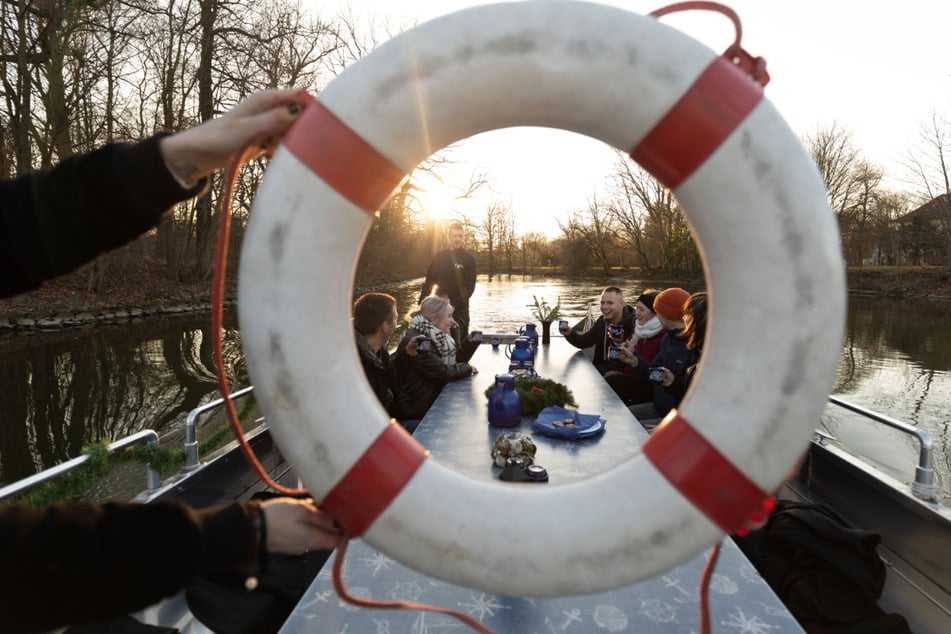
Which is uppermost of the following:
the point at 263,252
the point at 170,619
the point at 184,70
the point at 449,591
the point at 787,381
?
the point at 184,70

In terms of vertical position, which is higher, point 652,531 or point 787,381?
point 787,381

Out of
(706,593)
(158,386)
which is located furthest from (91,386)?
(706,593)

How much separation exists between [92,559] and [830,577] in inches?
66.5

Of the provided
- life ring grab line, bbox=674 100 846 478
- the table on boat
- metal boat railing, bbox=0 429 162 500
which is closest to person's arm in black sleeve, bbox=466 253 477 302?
metal boat railing, bbox=0 429 162 500

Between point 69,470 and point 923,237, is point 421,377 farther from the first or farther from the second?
point 923,237

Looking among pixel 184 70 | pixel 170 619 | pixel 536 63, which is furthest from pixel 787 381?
pixel 184 70

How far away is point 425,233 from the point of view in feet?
93.4

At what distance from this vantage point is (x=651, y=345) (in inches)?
141

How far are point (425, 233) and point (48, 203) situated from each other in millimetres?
28083

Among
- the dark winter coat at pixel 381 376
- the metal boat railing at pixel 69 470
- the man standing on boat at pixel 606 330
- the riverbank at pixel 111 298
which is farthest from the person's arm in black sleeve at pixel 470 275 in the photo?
the riverbank at pixel 111 298

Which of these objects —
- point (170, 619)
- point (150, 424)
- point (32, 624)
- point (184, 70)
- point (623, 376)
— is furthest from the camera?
point (184, 70)

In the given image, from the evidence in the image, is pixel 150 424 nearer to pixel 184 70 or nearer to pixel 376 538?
pixel 376 538

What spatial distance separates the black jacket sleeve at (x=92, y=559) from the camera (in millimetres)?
646

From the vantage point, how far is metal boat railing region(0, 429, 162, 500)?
4.04ft
